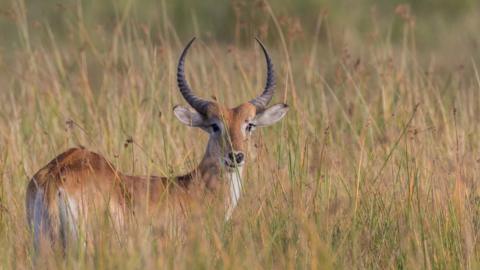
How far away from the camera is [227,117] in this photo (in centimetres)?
710

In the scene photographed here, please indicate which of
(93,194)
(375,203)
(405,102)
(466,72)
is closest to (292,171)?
(375,203)

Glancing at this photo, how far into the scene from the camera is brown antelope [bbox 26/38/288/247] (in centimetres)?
585

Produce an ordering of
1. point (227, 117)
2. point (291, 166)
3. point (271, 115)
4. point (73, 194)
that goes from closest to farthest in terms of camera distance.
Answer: point (73, 194) → point (291, 166) → point (227, 117) → point (271, 115)

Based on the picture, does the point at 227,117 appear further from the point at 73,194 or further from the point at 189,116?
the point at 73,194

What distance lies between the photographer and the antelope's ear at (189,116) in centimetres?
725

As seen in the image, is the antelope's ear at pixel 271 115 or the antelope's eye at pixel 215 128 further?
the antelope's ear at pixel 271 115

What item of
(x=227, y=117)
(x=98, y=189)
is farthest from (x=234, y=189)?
(x=98, y=189)

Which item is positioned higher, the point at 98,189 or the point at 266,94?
the point at 266,94

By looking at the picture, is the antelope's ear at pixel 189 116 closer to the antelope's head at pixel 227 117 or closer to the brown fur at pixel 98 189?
the antelope's head at pixel 227 117

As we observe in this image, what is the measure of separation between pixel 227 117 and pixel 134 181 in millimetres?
834

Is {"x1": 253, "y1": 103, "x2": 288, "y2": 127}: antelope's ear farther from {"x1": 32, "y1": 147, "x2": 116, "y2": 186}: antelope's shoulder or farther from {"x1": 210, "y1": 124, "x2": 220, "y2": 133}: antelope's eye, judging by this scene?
{"x1": 32, "y1": 147, "x2": 116, "y2": 186}: antelope's shoulder

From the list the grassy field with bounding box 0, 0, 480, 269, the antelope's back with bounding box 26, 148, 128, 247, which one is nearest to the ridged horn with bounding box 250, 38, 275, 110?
the grassy field with bounding box 0, 0, 480, 269

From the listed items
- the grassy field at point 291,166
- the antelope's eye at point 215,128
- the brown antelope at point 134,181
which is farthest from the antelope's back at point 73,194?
the antelope's eye at point 215,128

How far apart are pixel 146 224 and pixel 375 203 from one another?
1.13 m
